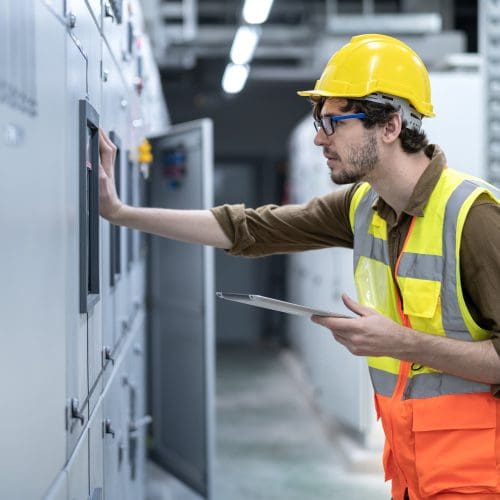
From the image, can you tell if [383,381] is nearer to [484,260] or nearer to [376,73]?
[484,260]

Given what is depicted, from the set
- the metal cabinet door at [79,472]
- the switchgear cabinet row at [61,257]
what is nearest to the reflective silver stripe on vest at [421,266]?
the switchgear cabinet row at [61,257]

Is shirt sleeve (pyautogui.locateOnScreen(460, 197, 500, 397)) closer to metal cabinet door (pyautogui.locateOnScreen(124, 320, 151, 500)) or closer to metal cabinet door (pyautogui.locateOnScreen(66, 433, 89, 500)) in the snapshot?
metal cabinet door (pyautogui.locateOnScreen(66, 433, 89, 500))

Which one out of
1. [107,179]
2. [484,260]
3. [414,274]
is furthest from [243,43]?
[484,260]

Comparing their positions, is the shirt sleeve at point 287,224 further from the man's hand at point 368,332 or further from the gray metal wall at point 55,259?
the man's hand at point 368,332

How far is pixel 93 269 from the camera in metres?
1.97

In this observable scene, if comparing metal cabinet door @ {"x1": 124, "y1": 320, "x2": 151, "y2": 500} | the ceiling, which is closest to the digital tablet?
metal cabinet door @ {"x1": 124, "y1": 320, "x2": 151, "y2": 500}

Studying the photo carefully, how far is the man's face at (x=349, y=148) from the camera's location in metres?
2.16

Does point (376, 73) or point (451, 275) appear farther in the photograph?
point (376, 73)

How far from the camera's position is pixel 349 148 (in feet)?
7.14

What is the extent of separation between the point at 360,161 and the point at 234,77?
6.75 metres

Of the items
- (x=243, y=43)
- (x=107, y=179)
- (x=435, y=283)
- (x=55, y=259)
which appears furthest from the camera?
(x=243, y=43)

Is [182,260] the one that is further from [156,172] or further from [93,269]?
[93,269]

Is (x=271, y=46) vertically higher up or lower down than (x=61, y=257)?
higher up

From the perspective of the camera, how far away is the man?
77.0 inches
